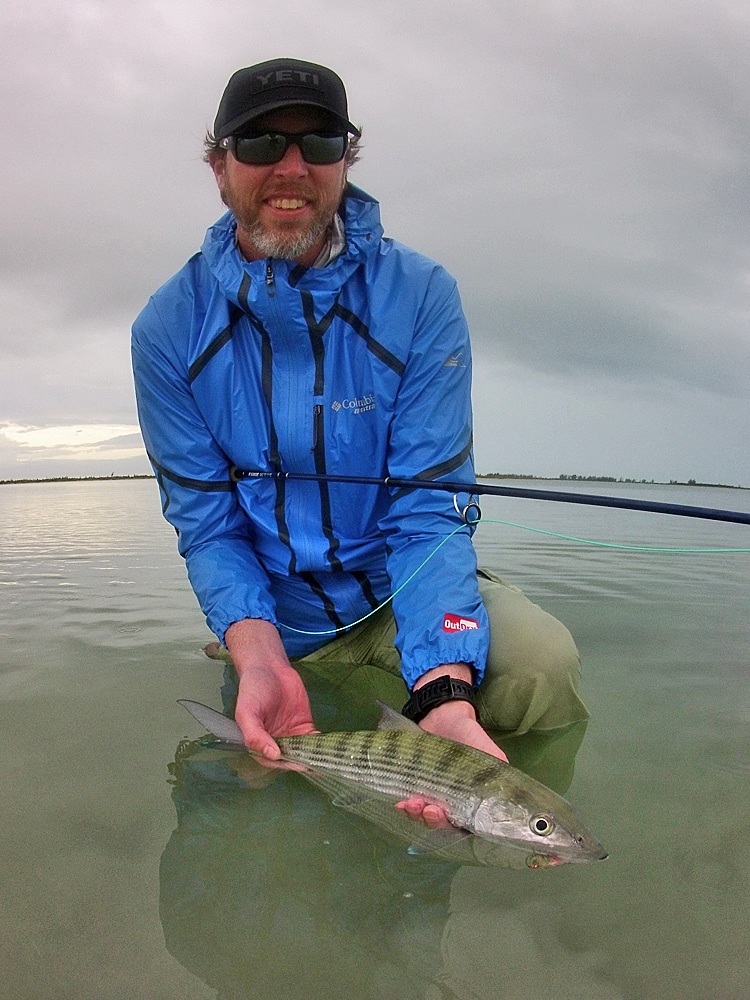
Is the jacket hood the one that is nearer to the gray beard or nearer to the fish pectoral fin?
the gray beard

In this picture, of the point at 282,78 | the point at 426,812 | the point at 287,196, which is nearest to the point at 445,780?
the point at 426,812

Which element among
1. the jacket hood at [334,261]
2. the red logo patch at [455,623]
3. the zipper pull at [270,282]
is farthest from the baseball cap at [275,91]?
the red logo patch at [455,623]

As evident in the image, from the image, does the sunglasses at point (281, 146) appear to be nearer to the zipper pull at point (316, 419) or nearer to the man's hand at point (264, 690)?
the zipper pull at point (316, 419)

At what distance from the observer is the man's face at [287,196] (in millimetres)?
3338

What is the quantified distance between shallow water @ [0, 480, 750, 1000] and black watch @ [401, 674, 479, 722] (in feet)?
1.29

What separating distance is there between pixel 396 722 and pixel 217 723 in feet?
2.43

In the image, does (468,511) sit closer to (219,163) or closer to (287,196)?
(287,196)

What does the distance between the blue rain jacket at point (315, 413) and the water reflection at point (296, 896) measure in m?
0.95

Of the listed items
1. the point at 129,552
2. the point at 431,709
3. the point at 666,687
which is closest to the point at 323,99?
the point at 431,709

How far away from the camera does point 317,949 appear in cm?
191

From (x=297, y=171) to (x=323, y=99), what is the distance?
1.03 feet

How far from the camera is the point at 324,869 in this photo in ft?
7.48

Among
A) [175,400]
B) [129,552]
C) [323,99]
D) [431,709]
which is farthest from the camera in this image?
[129,552]

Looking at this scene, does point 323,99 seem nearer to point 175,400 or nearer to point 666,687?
point 175,400
